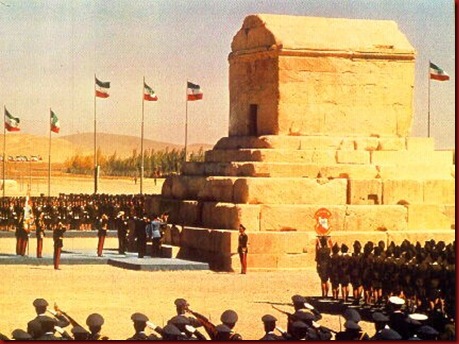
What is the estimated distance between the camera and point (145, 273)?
26.3 m

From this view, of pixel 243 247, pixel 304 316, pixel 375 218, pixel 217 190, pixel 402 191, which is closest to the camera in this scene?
pixel 304 316

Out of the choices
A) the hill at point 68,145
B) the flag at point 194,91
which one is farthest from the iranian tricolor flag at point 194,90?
the hill at point 68,145

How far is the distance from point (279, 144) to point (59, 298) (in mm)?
8404

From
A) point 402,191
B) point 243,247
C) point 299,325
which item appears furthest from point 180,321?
point 402,191

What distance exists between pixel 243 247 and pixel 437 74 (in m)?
9.28

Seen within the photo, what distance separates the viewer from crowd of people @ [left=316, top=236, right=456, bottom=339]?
1870 cm

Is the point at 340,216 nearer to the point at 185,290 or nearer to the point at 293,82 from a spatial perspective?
the point at 293,82

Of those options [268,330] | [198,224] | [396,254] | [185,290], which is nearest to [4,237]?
[198,224]

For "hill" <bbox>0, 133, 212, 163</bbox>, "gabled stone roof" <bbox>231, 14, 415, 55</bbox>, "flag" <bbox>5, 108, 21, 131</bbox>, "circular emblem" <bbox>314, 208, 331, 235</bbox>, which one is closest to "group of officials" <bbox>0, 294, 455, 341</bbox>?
"circular emblem" <bbox>314, 208, 331, 235</bbox>

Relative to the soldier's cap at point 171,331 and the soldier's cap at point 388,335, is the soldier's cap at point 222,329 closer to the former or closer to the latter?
the soldier's cap at point 171,331

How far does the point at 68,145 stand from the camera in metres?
151

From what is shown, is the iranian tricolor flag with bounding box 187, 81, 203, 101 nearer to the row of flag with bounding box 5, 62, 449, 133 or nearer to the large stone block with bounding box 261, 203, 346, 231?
the row of flag with bounding box 5, 62, 449, 133

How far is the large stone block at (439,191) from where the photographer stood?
29.4 m

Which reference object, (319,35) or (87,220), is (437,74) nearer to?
(319,35)
